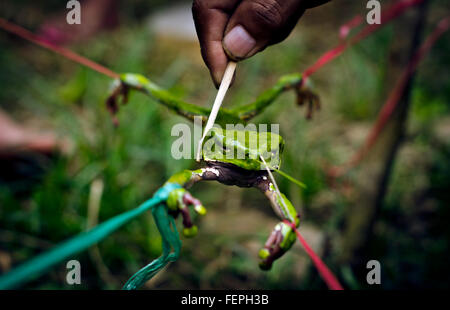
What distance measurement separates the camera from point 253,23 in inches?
22.5

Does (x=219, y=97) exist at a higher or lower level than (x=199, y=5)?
lower

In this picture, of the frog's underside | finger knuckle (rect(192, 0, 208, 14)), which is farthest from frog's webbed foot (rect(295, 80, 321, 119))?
finger knuckle (rect(192, 0, 208, 14))

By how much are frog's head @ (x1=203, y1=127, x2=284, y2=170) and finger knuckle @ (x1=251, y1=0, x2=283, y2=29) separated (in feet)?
0.65

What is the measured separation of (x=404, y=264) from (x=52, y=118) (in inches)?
69.8

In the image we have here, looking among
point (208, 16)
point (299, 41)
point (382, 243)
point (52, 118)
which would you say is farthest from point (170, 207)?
point (299, 41)

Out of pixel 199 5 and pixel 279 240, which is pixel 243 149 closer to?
pixel 279 240

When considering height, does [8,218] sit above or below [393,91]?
below

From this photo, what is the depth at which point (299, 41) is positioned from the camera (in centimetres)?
256

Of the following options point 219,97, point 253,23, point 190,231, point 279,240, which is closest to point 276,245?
point 279,240

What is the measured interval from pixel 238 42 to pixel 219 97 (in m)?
0.11

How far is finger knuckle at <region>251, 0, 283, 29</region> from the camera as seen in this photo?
565 millimetres

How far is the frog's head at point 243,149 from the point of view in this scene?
47 centimetres

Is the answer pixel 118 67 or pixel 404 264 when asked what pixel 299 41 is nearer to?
pixel 118 67

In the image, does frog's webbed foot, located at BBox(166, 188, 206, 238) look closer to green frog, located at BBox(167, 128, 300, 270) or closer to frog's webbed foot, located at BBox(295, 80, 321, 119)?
green frog, located at BBox(167, 128, 300, 270)
